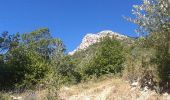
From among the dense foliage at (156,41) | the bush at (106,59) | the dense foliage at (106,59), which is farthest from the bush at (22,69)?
the dense foliage at (156,41)

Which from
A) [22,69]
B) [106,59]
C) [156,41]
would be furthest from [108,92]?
[22,69]

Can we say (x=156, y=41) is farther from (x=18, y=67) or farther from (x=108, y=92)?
(x=18, y=67)

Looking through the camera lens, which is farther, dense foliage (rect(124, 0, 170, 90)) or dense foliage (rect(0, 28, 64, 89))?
dense foliage (rect(0, 28, 64, 89))

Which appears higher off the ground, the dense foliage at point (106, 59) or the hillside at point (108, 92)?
the dense foliage at point (106, 59)

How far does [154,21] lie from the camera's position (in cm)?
1781

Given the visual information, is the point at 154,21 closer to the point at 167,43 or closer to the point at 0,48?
the point at 167,43

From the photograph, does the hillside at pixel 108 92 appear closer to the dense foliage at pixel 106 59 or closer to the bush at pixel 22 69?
the bush at pixel 22 69

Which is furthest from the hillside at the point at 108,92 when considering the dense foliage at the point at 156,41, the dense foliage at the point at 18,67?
the dense foliage at the point at 18,67

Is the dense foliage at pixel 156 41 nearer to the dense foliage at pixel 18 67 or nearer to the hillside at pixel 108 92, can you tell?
the hillside at pixel 108 92

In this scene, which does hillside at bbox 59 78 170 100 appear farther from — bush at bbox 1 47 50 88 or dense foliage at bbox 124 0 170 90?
bush at bbox 1 47 50 88

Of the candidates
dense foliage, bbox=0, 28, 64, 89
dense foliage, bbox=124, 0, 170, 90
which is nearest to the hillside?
dense foliage, bbox=124, 0, 170, 90

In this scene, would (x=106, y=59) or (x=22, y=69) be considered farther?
(x=106, y=59)

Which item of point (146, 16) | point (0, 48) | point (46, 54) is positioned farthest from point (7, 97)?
point (46, 54)

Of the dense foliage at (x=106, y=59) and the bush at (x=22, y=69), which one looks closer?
the bush at (x=22, y=69)
